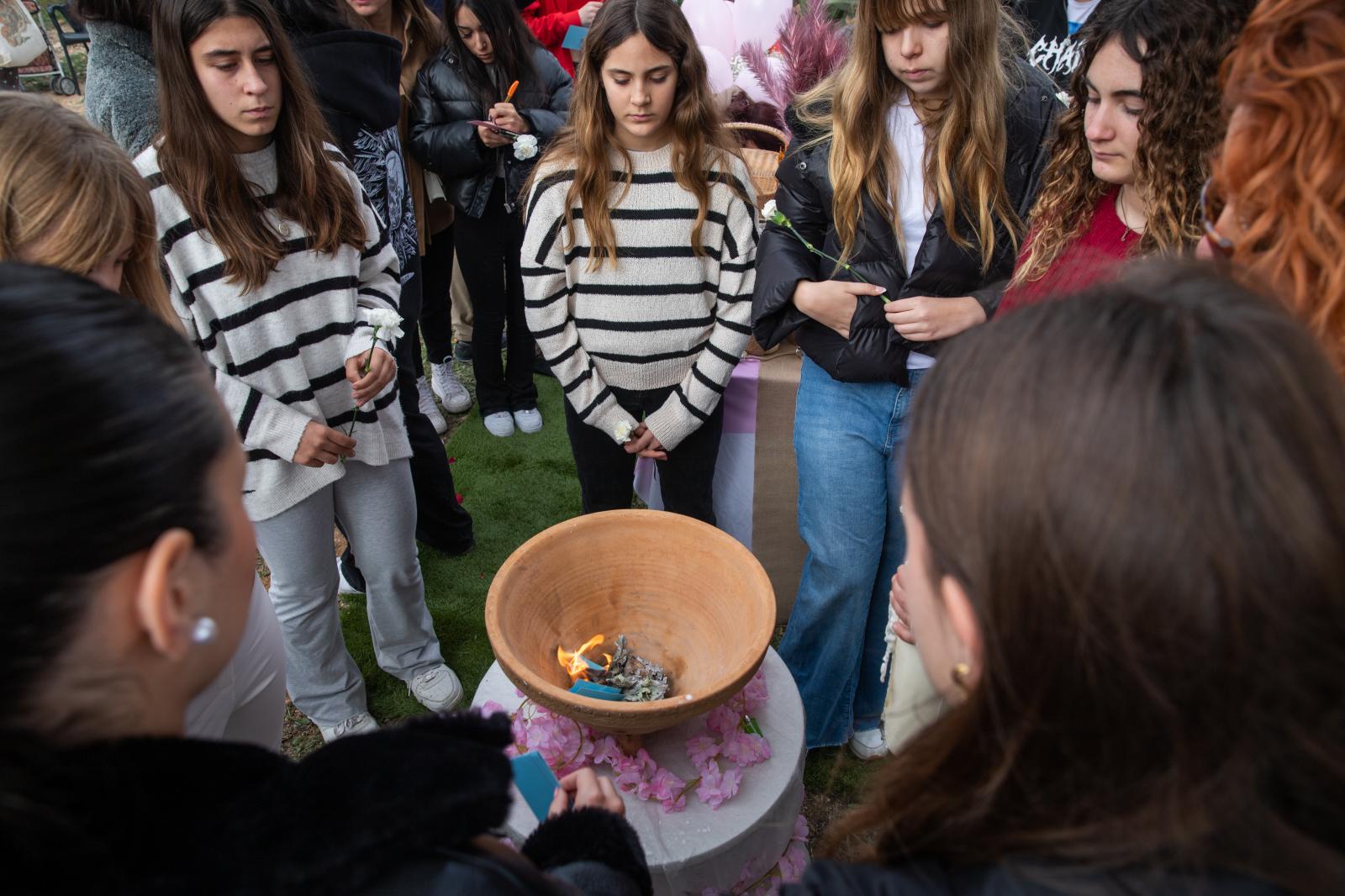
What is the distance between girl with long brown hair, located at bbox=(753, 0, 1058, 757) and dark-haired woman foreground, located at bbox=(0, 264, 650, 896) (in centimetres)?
149

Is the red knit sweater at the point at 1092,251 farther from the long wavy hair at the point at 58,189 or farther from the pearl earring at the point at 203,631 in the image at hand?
the long wavy hair at the point at 58,189

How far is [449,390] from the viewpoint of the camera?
417 centimetres

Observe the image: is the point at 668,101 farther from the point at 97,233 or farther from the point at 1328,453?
the point at 1328,453

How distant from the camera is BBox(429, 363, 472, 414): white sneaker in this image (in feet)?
13.7

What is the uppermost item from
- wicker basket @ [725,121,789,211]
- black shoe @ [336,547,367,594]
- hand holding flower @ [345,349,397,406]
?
wicker basket @ [725,121,789,211]

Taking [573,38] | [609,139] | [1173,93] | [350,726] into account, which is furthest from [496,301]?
[1173,93]

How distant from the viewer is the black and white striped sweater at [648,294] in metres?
2.39

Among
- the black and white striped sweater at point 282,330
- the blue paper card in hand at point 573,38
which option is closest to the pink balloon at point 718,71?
the blue paper card in hand at point 573,38

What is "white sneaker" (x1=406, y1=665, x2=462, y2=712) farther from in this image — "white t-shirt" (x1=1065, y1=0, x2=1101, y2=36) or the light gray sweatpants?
"white t-shirt" (x1=1065, y1=0, x2=1101, y2=36)

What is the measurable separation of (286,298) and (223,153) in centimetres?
34

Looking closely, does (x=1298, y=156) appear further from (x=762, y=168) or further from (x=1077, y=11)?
(x=1077, y=11)

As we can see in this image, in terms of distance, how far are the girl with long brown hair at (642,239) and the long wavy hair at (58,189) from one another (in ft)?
3.55

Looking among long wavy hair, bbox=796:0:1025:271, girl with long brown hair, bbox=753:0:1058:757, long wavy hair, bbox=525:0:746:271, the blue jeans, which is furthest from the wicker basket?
the blue jeans

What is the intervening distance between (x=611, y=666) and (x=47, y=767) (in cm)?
127
